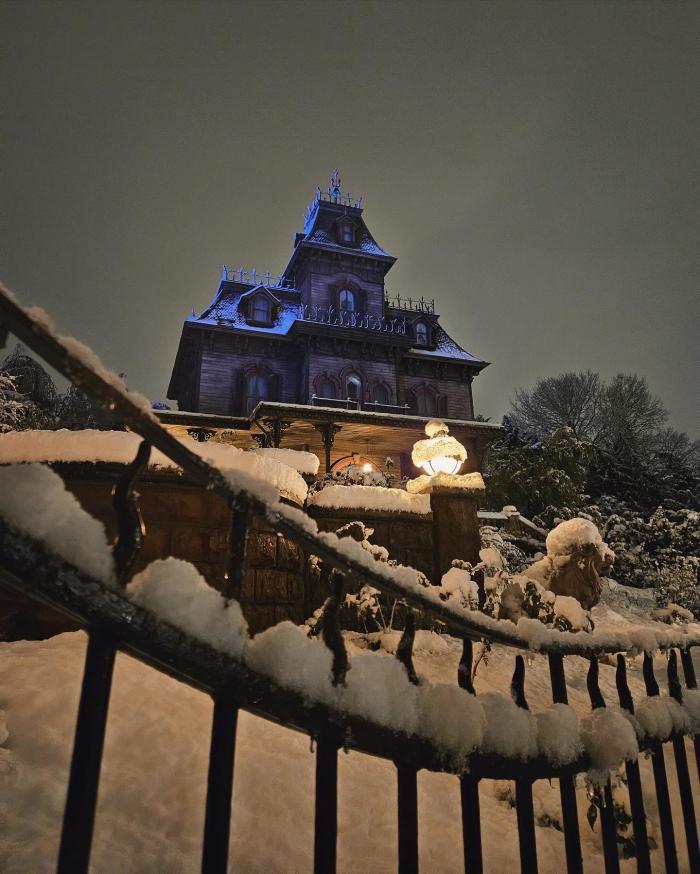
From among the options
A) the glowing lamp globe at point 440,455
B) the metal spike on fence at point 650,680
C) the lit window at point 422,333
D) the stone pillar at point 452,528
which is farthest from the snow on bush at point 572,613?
the lit window at point 422,333

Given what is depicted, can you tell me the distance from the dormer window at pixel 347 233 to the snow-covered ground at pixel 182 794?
26.8 m

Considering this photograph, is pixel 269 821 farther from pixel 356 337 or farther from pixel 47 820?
pixel 356 337

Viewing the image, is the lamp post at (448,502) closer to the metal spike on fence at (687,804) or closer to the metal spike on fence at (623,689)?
the metal spike on fence at (687,804)

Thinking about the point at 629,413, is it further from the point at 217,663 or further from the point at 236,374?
the point at 217,663

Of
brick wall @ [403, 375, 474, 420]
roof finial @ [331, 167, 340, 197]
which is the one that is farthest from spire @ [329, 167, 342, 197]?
brick wall @ [403, 375, 474, 420]

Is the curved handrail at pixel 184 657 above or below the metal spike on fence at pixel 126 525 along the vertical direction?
below

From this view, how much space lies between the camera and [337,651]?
1515 millimetres

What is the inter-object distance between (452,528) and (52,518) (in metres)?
6.87

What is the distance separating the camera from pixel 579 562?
22.2ft

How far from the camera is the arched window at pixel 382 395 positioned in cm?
A: 2458

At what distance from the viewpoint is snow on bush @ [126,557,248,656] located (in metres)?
1.25

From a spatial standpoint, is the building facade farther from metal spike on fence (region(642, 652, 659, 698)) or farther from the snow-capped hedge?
metal spike on fence (region(642, 652, 659, 698))

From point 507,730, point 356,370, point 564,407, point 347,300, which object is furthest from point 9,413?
point 564,407

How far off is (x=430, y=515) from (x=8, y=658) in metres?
5.39
